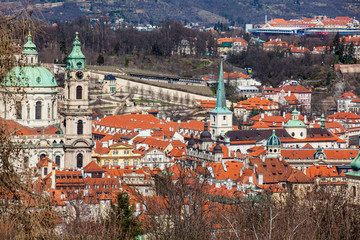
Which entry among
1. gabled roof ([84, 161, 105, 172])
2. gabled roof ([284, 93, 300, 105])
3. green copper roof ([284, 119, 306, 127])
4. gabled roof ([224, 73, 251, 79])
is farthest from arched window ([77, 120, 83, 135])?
gabled roof ([224, 73, 251, 79])

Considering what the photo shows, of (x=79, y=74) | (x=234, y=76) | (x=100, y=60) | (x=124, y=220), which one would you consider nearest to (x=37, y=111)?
(x=79, y=74)

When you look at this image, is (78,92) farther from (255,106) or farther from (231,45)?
(231,45)

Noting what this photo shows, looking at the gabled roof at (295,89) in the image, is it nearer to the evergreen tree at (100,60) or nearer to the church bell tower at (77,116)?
the evergreen tree at (100,60)

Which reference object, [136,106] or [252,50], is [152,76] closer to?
[136,106]

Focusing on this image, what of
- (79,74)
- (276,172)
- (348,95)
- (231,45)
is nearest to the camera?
(276,172)

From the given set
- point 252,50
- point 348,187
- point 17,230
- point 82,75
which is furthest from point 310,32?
point 17,230

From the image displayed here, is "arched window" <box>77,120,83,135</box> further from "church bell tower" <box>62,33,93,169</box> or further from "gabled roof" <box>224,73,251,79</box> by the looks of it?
"gabled roof" <box>224,73,251,79</box>
